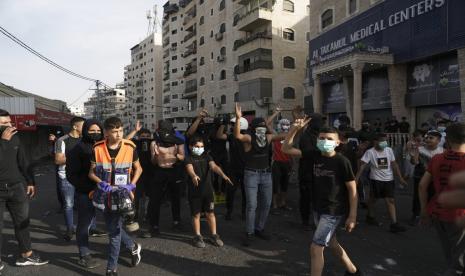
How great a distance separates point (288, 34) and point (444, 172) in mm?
33006

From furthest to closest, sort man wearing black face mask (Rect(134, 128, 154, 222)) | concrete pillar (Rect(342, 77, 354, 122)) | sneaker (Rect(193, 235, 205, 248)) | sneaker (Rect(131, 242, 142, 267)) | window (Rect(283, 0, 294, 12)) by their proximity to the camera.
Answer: window (Rect(283, 0, 294, 12)) < concrete pillar (Rect(342, 77, 354, 122)) < man wearing black face mask (Rect(134, 128, 154, 222)) < sneaker (Rect(193, 235, 205, 248)) < sneaker (Rect(131, 242, 142, 267))

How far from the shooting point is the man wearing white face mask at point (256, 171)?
5.18 m

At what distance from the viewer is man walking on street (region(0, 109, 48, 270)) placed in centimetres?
424

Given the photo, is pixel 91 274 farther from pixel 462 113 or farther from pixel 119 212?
pixel 462 113

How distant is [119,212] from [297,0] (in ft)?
117

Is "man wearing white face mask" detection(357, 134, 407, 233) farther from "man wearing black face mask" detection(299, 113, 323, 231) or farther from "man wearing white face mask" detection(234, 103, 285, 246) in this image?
"man wearing white face mask" detection(234, 103, 285, 246)

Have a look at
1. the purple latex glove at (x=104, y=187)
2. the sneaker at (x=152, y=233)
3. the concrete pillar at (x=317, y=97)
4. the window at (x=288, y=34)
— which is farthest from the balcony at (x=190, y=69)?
the purple latex glove at (x=104, y=187)

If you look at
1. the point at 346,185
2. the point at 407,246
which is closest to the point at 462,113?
the point at 407,246

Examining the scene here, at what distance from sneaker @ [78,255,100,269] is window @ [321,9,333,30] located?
20.8 meters

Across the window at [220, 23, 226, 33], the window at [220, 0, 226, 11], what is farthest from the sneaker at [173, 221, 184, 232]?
the window at [220, 0, 226, 11]

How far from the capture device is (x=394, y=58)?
16.7 m

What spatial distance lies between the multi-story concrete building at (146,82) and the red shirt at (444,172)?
83.1 metres

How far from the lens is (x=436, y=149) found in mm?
5656

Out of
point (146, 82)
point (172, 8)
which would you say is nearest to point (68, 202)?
point (172, 8)
